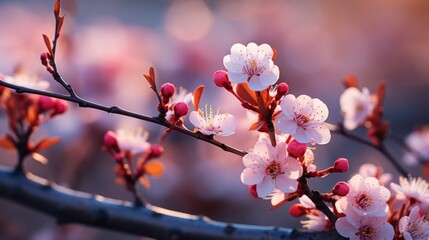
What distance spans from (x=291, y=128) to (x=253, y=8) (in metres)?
2.37

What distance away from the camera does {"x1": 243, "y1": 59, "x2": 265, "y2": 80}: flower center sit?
1.72 feet

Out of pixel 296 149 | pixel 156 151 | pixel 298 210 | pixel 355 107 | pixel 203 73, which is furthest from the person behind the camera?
pixel 203 73

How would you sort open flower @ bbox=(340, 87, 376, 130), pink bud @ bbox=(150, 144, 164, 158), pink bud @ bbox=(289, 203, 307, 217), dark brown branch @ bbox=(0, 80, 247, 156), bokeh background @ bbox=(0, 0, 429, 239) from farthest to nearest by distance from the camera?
bokeh background @ bbox=(0, 0, 429, 239), open flower @ bbox=(340, 87, 376, 130), pink bud @ bbox=(150, 144, 164, 158), pink bud @ bbox=(289, 203, 307, 217), dark brown branch @ bbox=(0, 80, 247, 156)

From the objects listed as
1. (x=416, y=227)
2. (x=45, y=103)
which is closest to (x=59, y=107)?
(x=45, y=103)

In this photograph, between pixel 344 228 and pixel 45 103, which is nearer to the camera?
pixel 344 228

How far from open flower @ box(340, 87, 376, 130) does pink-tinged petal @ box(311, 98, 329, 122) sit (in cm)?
33

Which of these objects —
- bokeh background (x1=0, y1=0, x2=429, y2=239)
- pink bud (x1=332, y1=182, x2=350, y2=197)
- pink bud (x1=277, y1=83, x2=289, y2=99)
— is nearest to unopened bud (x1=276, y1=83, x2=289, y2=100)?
pink bud (x1=277, y1=83, x2=289, y2=99)

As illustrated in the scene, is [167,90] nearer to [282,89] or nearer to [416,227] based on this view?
[282,89]

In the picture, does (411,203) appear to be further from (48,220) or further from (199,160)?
(48,220)

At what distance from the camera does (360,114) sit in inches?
33.6

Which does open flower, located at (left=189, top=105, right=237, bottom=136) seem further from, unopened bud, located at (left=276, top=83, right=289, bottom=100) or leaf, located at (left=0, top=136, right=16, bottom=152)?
leaf, located at (left=0, top=136, right=16, bottom=152)

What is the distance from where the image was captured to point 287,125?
52 cm

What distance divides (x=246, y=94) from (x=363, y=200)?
0.51 ft

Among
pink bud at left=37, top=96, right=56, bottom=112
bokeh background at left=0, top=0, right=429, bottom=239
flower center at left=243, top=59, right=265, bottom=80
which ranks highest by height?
bokeh background at left=0, top=0, right=429, bottom=239
